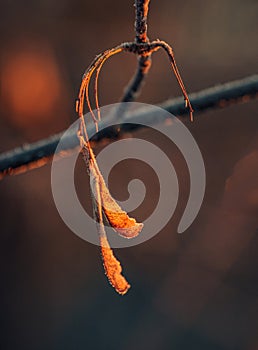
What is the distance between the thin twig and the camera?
37cm

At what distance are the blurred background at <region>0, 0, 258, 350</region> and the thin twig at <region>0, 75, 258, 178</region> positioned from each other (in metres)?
2.04

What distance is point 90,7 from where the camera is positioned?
2551mm

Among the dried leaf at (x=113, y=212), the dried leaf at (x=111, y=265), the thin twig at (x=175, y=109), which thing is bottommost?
the dried leaf at (x=111, y=265)

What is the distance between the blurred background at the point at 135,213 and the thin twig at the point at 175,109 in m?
→ 2.04

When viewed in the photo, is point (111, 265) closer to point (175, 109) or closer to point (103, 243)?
point (103, 243)

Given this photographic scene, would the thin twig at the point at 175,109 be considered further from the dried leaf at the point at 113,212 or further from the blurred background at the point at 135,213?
the blurred background at the point at 135,213

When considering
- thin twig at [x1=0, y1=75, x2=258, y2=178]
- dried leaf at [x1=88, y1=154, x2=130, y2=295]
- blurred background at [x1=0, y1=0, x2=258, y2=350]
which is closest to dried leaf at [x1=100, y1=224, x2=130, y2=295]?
dried leaf at [x1=88, y1=154, x2=130, y2=295]

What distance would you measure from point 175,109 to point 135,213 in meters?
2.08

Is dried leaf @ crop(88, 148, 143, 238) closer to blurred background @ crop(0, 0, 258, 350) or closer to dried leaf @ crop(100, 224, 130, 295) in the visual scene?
dried leaf @ crop(100, 224, 130, 295)

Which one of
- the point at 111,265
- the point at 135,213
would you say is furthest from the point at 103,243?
the point at 135,213

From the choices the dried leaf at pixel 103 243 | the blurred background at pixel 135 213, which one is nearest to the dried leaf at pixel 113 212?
the dried leaf at pixel 103 243

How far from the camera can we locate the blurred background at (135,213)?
8.05ft

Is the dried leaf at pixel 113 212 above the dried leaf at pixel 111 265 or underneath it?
above

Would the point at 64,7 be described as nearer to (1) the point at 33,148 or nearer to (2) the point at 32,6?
(2) the point at 32,6
